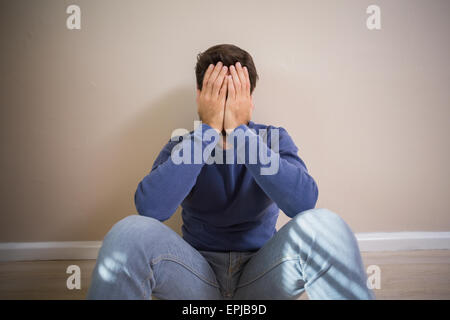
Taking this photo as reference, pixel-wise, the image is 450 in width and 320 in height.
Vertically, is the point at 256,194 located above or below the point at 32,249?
above

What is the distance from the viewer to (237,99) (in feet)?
2.52

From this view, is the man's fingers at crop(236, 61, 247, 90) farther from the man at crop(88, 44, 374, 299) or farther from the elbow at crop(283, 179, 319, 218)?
the elbow at crop(283, 179, 319, 218)

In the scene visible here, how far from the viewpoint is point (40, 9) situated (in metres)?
1.03

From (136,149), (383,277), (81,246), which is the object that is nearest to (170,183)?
(136,149)

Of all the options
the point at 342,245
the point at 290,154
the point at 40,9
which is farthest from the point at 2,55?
the point at 342,245

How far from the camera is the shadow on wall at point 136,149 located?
1.06m

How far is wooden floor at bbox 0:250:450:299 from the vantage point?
903mm

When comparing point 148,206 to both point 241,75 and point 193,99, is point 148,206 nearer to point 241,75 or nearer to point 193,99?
point 241,75

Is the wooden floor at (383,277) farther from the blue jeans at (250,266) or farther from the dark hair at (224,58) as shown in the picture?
the dark hair at (224,58)

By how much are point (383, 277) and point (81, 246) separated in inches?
44.1

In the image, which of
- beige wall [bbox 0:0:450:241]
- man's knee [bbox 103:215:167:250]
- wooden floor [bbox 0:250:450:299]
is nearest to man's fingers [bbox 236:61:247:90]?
beige wall [bbox 0:0:450:241]

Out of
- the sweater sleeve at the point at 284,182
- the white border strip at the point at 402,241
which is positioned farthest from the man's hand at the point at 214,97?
the white border strip at the point at 402,241
